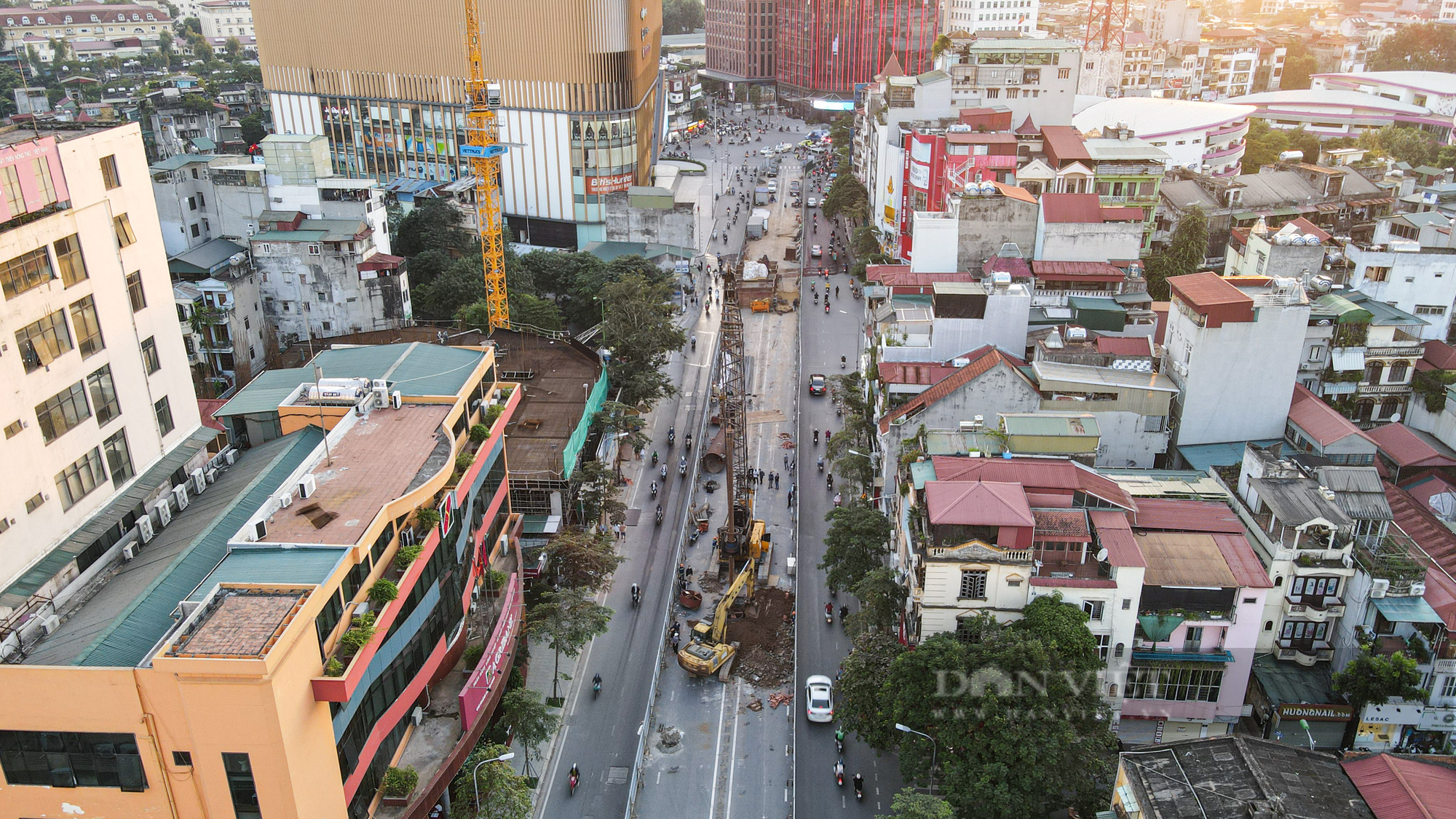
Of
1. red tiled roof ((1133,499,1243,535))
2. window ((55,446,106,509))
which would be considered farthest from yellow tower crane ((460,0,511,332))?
red tiled roof ((1133,499,1243,535))

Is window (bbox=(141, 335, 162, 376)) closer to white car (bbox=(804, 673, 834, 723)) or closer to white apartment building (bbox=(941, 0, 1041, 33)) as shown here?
white car (bbox=(804, 673, 834, 723))

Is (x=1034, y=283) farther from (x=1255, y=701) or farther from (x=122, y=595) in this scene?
(x=122, y=595)

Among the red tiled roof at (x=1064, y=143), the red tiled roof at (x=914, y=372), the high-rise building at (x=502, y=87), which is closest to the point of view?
the red tiled roof at (x=914, y=372)

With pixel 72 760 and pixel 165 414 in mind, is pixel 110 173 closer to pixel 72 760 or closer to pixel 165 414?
pixel 165 414

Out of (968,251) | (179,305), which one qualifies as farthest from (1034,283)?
(179,305)

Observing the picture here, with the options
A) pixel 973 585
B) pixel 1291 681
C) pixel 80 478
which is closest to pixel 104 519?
pixel 80 478

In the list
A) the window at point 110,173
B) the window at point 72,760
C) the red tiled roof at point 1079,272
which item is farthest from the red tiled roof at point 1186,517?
the window at point 110,173

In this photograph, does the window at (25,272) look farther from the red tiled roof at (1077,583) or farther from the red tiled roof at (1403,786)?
the red tiled roof at (1403,786)
